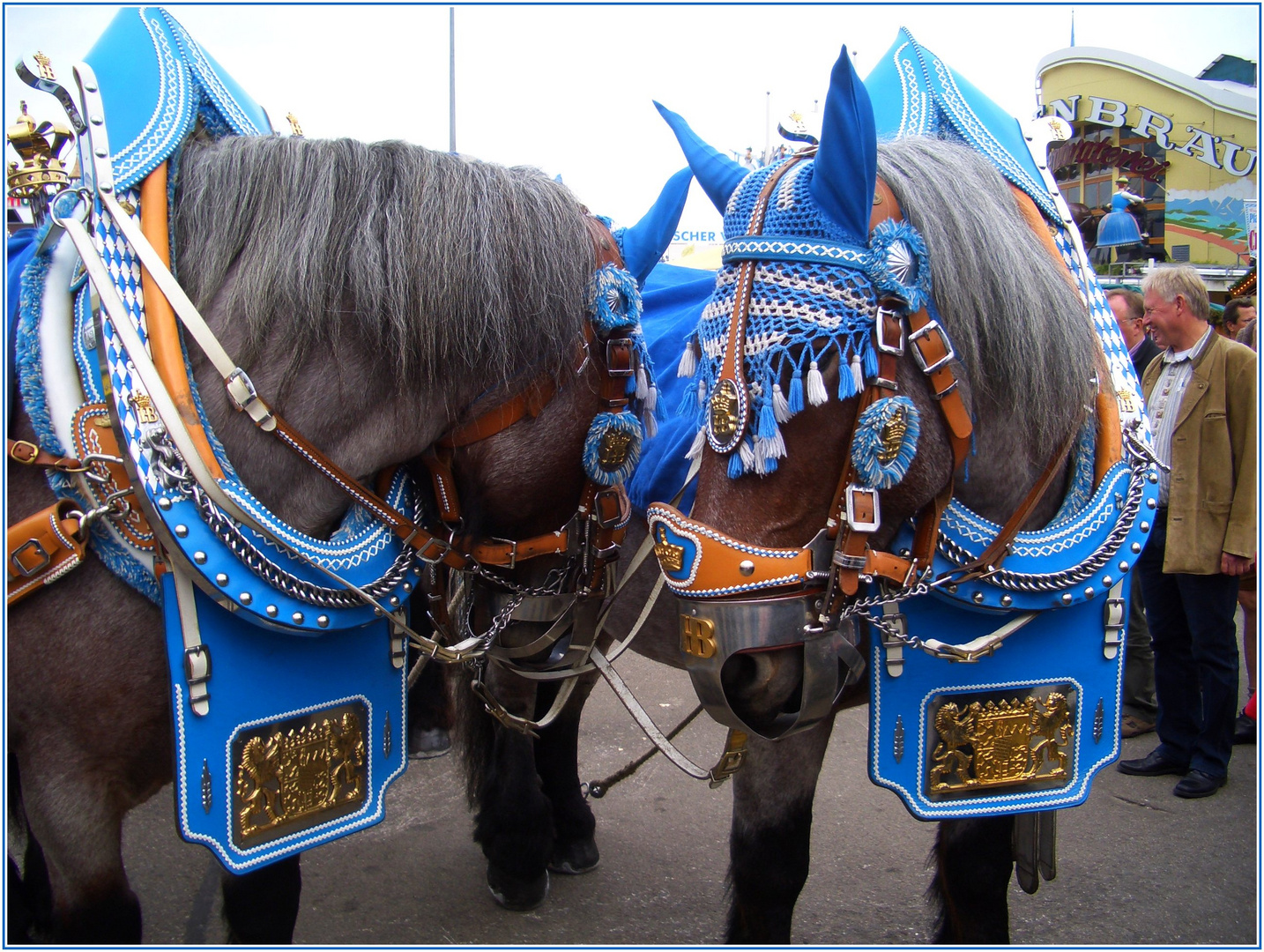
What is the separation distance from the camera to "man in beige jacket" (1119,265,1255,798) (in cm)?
311

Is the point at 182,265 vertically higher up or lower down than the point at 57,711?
higher up

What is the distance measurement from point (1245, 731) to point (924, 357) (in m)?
3.44

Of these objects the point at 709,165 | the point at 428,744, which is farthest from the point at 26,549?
the point at 428,744

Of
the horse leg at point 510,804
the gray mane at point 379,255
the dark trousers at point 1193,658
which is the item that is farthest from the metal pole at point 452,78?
the dark trousers at point 1193,658

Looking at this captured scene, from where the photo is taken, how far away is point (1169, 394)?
10.8 feet

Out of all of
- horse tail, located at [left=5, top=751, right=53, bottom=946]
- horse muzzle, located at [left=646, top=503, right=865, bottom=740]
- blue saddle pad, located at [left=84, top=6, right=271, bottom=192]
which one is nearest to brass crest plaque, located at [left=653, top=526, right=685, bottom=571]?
horse muzzle, located at [left=646, top=503, right=865, bottom=740]

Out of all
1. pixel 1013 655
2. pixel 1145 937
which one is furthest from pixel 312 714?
pixel 1145 937

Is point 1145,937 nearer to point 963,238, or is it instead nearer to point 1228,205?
point 963,238

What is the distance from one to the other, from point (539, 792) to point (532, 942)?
0.38 m

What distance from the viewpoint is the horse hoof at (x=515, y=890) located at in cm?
260

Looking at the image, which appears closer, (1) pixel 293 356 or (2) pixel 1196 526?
(1) pixel 293 356

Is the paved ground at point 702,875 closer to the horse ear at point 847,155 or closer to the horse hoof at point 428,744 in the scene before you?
the horse hoof at point 428,744

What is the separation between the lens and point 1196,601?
127 inches

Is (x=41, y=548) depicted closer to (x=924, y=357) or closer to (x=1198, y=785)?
(x=924, y=357)
